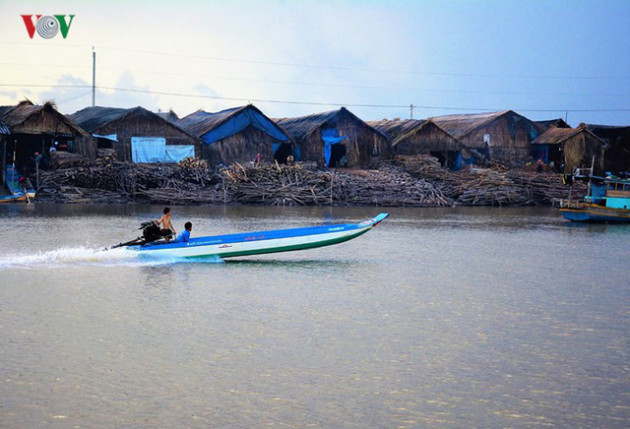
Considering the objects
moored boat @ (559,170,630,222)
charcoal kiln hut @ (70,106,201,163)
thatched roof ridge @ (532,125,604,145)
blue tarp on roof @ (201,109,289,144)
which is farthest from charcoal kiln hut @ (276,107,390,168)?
moored boat @ (559,170,630,222)

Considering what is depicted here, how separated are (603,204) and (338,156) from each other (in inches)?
753

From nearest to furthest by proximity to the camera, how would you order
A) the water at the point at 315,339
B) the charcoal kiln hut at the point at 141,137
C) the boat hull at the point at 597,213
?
1. the water at the point at 315,339
2. the boat hull at the point at 597,213
3. the charcoal kiln hut at the point at 141,137

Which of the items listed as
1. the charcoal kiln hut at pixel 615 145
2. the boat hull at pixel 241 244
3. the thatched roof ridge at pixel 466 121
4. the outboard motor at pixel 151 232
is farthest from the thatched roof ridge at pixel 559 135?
the outboard motor at pixel 151 232

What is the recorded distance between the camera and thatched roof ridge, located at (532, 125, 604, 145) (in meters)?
48.2

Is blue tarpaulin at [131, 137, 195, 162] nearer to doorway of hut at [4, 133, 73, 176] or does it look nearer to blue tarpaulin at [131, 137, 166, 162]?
blue tarpaulin at [131, 137, 166, 162]

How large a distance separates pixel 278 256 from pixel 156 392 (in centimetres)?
1080

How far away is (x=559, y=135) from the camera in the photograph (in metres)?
48.9

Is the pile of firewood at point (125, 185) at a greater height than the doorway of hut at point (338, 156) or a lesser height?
lesser

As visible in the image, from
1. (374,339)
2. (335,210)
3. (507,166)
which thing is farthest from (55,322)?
(507,166)

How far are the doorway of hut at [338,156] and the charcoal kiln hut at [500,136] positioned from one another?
853 cm

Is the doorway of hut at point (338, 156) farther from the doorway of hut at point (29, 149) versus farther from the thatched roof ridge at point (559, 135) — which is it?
the doorway of hut at point (29, 149)

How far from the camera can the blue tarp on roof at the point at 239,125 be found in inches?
1688

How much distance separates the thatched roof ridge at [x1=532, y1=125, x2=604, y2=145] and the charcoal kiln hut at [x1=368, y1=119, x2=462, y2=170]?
6136mm

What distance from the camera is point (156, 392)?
803 centimetres
